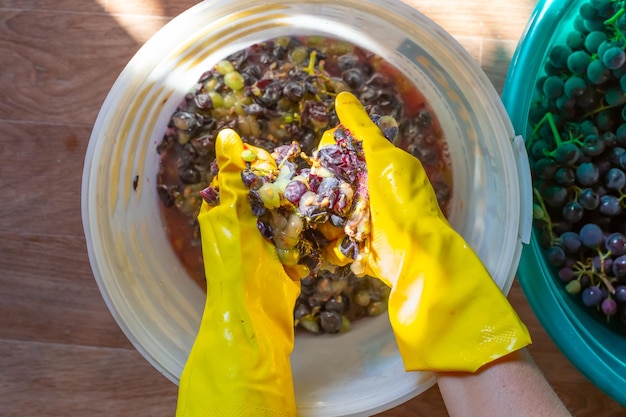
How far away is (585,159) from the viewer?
700mm

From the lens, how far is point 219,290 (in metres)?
0.61

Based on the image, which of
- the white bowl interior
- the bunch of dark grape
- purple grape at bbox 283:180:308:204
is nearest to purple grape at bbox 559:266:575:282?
the bunch of dark grape

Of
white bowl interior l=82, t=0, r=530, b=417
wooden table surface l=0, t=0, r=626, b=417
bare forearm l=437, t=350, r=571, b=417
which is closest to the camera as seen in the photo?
bare forearm l=437, t=350, r=571, b=417

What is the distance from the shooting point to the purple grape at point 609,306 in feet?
2.27

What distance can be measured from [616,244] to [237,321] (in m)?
0.47

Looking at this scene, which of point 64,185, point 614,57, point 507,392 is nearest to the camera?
point 507,392

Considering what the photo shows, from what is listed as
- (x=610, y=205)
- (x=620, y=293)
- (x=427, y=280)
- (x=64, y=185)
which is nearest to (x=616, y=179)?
(x=610, y=205)

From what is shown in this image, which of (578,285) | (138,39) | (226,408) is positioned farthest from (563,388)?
(138,39)

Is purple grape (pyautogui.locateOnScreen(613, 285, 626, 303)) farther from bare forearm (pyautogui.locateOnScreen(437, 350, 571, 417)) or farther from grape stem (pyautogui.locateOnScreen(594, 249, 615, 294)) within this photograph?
bare forearm (pyautogui.locateOnScreen(437, 350, 571, 417))

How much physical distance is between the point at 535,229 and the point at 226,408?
1.45 feet

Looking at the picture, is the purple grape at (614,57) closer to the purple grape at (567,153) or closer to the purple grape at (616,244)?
the purple grape at (567,153)

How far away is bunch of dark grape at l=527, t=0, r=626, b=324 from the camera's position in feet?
2.25

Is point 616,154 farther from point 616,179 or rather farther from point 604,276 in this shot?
point 604,276

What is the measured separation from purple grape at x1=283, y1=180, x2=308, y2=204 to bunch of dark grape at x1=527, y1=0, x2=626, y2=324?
325 millimetres
